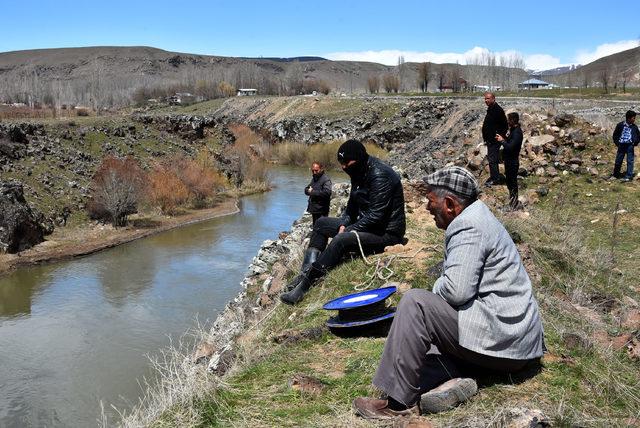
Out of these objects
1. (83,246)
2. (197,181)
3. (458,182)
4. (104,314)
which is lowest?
(104,314)

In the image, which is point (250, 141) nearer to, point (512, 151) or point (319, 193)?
point (512, 151)

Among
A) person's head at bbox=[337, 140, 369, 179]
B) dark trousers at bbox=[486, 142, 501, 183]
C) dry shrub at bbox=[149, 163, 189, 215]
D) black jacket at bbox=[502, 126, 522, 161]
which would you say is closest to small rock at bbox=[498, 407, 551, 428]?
person's head at bbox=[337, 140, 369, 179]

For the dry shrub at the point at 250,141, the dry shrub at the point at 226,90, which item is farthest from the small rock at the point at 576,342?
the dry shrub at the point at 226,90

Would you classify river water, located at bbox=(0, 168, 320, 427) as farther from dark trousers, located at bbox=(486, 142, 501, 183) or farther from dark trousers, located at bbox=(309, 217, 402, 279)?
dark trousers, located at bbox=(486, 142, 501, 183)

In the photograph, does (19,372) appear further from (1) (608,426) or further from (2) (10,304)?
(1) (608,426)

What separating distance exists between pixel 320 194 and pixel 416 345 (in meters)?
6.50

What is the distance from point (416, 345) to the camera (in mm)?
3436

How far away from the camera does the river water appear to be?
39.4ft

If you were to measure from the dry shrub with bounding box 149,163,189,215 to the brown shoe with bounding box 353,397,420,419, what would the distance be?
29.4 m

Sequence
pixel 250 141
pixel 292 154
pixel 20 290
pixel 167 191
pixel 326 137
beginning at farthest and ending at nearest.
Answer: pixel 326 137, pixel 250 141, pixel 292 154, pixel 167 191, pixel 20 290

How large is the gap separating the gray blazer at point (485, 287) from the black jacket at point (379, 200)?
295 cm

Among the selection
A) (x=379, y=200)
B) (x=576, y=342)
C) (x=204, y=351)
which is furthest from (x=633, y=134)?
(x=204, y=351)

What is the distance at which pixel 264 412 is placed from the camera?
12.9 feet

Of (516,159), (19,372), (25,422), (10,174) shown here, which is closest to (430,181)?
(516,159)
